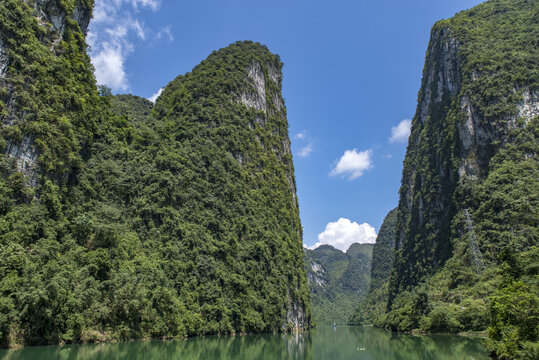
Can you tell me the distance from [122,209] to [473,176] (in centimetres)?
5522

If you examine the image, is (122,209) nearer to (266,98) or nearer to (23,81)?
(23,81)

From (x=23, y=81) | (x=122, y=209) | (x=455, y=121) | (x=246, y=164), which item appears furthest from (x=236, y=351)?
(x=455, y=121)

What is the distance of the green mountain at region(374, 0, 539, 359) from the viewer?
41.5m

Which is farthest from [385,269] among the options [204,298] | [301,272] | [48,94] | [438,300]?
[48,94]

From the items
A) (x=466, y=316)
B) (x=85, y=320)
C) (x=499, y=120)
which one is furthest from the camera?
(x=499, y=120)

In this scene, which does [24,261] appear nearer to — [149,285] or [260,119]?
[149,285]

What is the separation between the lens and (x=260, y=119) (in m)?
70.2

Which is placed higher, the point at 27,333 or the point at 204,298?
the point at 204,298

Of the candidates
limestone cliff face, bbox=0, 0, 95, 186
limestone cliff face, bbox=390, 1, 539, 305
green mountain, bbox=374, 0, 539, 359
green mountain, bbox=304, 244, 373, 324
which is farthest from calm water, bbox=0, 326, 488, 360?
green mountain, bbox=304, 244, 373, 324

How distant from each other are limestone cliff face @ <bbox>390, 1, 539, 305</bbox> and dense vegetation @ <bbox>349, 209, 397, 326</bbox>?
69.3ft

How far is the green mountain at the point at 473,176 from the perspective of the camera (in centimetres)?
4150

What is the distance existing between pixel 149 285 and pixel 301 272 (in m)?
39.8

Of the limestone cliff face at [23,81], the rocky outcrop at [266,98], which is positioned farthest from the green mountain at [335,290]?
the limestone cliff face at [23,81]

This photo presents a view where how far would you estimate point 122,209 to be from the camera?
35812 mm
